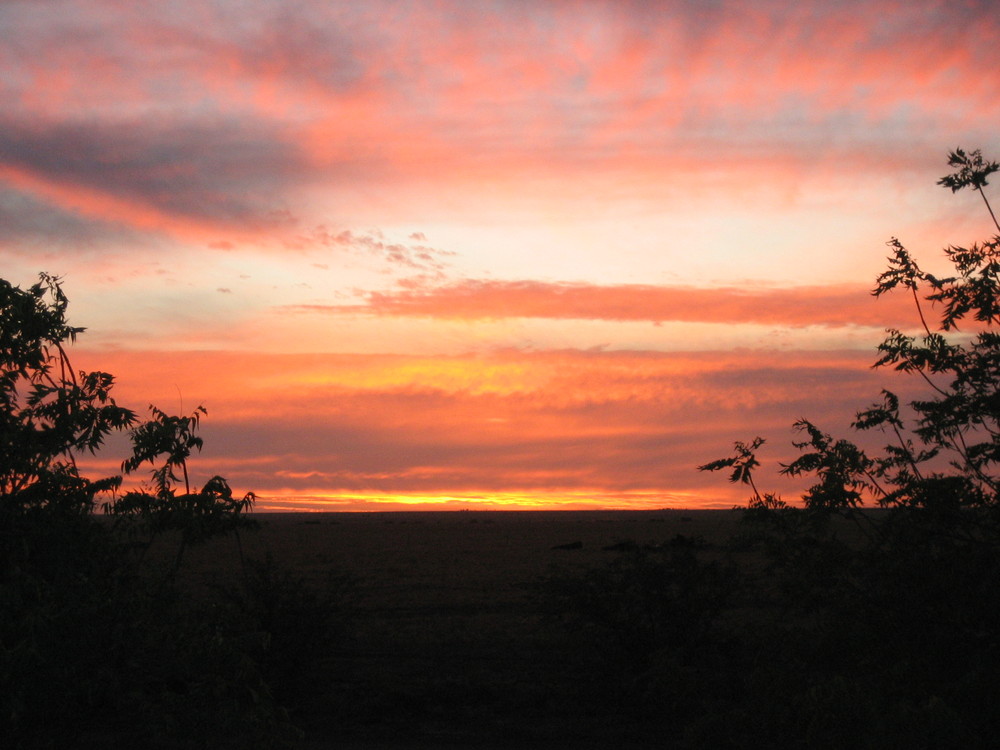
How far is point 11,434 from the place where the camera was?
8.48 metres

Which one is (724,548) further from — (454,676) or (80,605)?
(80,605)

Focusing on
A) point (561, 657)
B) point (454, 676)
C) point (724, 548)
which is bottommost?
point (454, 676)

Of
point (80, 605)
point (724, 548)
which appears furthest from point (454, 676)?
point (80, 605)

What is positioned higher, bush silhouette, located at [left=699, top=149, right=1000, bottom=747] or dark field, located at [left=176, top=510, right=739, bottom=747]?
→ bush silhouette, located at [left=699, top=149, right=1000, bottom=747]

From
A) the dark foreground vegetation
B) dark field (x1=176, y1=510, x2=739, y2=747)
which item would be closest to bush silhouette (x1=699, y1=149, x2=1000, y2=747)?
the dark foreground vegetation

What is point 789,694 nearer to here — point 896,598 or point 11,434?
point 896,598

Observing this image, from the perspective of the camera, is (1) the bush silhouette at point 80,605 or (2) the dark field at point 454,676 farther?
(2) the dark field at point 454,676

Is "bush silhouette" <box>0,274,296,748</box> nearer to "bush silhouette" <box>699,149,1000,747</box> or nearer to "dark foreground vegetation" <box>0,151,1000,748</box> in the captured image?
"dark foreground vegetation" <box>0,151,1000,748</box>

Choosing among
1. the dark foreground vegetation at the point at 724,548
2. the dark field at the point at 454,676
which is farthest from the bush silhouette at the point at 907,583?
the dark field at the point at 454,676

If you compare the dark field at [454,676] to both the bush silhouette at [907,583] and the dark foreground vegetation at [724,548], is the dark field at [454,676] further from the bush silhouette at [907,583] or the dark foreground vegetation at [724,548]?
the bush silhouette at [907,583]

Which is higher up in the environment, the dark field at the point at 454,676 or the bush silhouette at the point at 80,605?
A: the bush silhouette at the point at 80,605

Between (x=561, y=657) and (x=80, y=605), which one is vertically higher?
(x=80, y=605)

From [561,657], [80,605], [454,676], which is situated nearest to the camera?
[80,605]

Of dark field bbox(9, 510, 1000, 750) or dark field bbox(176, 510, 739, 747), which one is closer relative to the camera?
dark field bbox(9, 510, 1000, 750)
